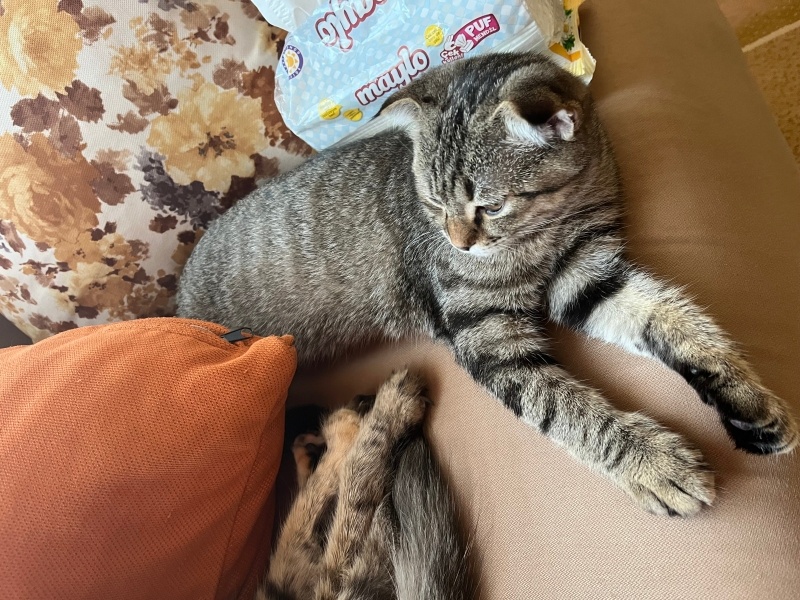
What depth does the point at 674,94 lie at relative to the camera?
971 mm

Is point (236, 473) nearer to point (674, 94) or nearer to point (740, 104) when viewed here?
point (674, 94)

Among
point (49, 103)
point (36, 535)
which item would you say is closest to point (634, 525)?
point (36, 535)

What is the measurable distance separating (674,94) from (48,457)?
44.5 inches

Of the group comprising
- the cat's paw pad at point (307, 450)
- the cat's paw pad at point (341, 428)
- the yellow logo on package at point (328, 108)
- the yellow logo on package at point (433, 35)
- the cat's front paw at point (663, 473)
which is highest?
the yellow logo on package at point (433, 35)

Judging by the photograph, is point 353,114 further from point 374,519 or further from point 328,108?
point 374,519

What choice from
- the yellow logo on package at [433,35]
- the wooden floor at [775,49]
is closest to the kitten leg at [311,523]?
the yellow logo on package at [433,35]

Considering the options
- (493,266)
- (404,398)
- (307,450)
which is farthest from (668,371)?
(307,450)

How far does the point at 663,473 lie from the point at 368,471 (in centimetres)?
46

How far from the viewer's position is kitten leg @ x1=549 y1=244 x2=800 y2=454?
2.18ft

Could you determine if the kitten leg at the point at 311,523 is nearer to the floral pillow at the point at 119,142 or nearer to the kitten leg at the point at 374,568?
the kitten leg at the point at 374,568

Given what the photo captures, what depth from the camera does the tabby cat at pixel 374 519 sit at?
0.76 metres

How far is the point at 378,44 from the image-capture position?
1.06m

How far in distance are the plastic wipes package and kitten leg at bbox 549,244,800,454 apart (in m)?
0.42

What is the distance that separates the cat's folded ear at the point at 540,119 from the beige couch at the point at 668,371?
22 cm
